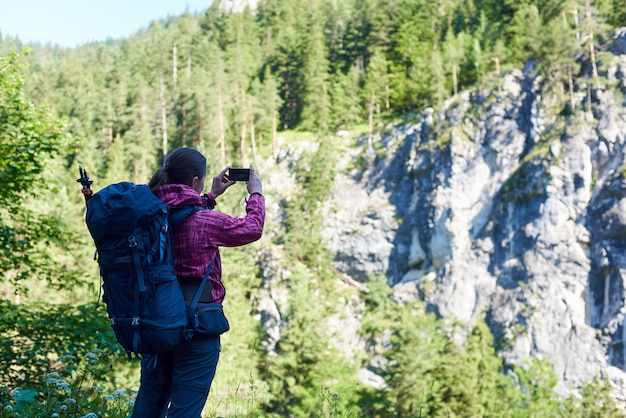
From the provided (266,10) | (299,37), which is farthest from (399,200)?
(266,10)

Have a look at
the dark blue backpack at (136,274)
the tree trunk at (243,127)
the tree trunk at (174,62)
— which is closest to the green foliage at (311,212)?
the tree trunk at (243,127)

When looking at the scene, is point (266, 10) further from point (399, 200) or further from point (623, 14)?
point (623, 14)

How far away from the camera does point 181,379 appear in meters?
2.14

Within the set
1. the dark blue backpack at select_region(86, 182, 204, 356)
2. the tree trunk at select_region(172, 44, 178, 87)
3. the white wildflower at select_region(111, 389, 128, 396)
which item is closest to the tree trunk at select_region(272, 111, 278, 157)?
the tree trunk at select_region(172, 44, 178, 87)

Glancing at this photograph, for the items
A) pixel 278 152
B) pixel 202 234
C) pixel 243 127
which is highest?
pixel 243 127

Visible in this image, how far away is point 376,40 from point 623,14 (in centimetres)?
1952

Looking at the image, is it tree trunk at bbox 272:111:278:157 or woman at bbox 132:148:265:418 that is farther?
tree trunk at bbox 272:111:278:157

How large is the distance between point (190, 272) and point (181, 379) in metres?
0.46

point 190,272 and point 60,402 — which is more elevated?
point 190,272

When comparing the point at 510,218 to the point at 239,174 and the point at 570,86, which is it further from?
the point at 239,174

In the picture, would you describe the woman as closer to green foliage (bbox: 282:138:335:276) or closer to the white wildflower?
the white wildflower

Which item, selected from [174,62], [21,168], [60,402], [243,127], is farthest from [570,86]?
[174,62]

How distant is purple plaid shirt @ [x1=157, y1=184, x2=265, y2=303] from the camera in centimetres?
220

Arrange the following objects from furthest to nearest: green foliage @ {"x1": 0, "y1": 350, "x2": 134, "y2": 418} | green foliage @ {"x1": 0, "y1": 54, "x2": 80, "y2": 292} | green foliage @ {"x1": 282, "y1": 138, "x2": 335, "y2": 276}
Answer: green foliage @ {"x1": 282, "y1": 138, "x2": 335, "y2": 276}
green foliage @ {"x1": 0, "y1": 54, "x2": 80, "y2": 292}
green foliage @ {"x1": 0, "y1": 350, "x2": 134, "y2": 418}
